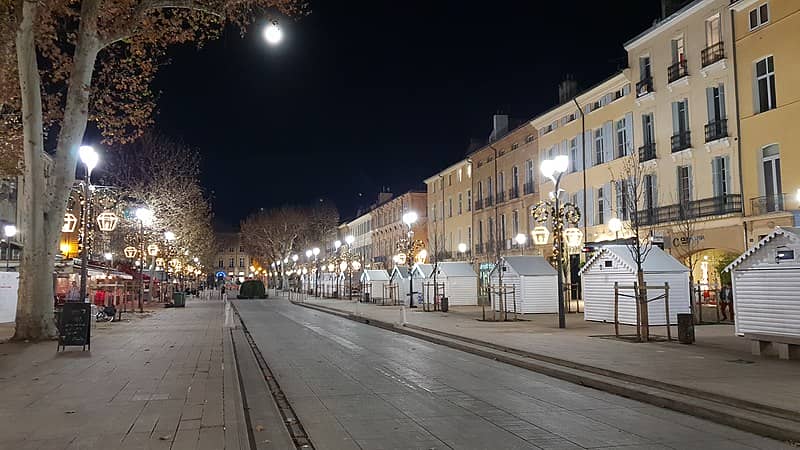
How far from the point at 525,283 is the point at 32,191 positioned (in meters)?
20.1

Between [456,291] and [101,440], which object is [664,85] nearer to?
[456,291]

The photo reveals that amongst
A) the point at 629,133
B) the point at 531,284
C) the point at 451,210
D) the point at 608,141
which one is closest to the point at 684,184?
the point at 629,133

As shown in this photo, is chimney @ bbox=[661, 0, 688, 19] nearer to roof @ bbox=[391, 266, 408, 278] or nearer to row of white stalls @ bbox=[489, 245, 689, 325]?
row of white stalls @ bbox=[489, 245, 689, 325]

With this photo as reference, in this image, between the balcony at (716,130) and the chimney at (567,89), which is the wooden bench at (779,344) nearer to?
the balcony at (716,130)

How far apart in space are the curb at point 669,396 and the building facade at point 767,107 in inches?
645

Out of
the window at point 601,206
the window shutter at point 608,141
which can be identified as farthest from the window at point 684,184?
the window at point 601,206

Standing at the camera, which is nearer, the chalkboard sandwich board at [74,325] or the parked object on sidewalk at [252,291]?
the chalkboard sandwich board at [74,325]

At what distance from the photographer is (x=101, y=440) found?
6.86 meters

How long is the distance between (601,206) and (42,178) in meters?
29.8

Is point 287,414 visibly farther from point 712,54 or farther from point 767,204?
point 712,54

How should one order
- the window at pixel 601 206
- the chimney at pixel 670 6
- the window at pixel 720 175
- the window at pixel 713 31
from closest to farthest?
the window at pixel 720 175 → the window at pixel 713 31 → the chimney at pixel 670 6 → the window at pixel 601 206

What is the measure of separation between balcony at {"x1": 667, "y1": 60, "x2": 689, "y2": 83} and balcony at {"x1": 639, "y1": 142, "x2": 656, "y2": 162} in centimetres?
335

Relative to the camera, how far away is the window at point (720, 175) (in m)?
29.6

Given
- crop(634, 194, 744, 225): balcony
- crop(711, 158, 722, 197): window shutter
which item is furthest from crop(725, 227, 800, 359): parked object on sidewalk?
crop(711, 158, 722, 197): window shutter
